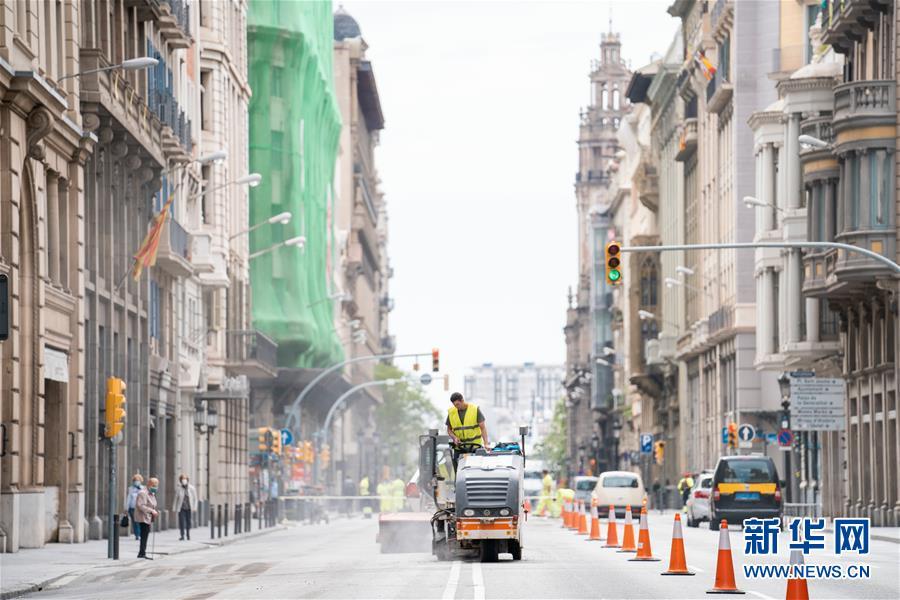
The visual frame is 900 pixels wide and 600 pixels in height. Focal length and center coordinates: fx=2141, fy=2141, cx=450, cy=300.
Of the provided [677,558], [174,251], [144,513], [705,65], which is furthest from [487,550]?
[705,65]

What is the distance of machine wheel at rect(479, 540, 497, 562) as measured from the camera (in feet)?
102

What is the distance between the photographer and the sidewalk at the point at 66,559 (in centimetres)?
2909

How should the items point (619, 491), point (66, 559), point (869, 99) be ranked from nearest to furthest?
point (66, 559)
point (869, 99)
point (619, 491)

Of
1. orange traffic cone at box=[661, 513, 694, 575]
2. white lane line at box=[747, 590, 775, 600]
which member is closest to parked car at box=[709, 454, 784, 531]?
orange traffic cone at box=[661, 513, 694, 575]

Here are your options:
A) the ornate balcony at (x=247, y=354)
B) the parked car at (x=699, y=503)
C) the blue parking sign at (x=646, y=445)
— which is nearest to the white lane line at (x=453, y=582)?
the parked car at (x=699, y=503)

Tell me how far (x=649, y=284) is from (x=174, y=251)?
231 feet

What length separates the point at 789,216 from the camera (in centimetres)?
6988

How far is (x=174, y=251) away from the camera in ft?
198

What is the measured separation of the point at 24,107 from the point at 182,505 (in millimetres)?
14119

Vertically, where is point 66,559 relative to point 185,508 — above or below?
below

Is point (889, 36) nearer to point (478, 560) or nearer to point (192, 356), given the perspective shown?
point (192, 356)

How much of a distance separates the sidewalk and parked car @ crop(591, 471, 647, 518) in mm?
16018

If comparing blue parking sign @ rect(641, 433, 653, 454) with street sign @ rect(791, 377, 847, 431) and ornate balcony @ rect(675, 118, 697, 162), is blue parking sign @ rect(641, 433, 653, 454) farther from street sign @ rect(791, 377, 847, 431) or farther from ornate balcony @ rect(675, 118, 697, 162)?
street sign @ rect(791, 377, 847, 431)

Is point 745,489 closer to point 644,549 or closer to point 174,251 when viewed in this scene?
point 174,251
